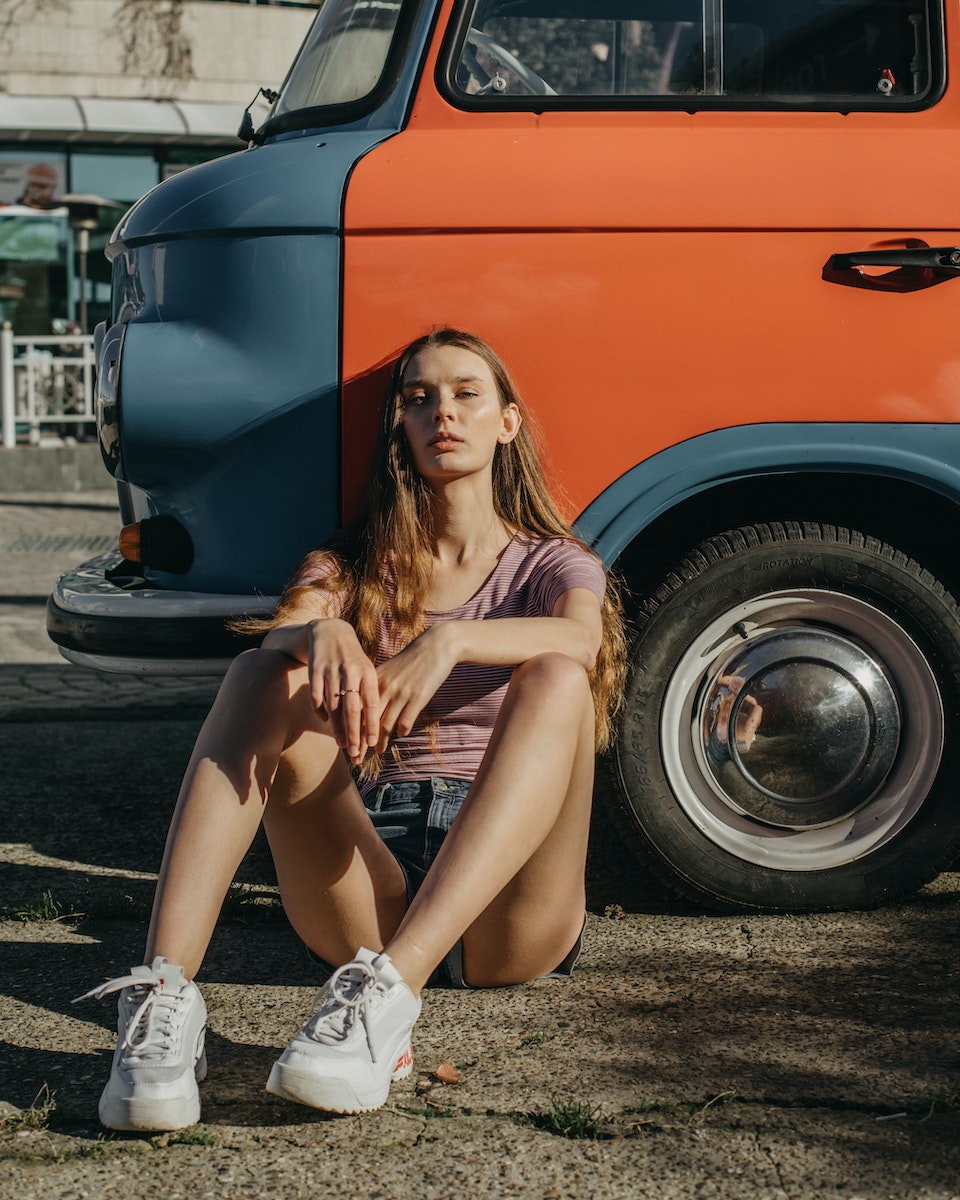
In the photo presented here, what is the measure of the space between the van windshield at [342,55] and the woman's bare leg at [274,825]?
1.52m

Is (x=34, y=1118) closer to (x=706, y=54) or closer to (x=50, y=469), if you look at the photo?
(x=706, y=54)

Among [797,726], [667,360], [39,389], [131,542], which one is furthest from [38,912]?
[39,389]

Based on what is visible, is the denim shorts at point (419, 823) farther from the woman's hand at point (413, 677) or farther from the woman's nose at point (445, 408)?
the woman's nose at point (445, 408)

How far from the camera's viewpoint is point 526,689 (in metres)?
2.46

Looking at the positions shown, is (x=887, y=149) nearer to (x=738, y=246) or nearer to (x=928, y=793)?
(x=738, y=246)

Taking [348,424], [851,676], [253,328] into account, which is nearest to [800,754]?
[851,676]

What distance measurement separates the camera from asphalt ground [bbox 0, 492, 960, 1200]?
6.99ft

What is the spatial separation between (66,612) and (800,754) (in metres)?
1.71

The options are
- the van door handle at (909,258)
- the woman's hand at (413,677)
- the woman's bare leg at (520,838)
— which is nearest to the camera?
the woman's bare leg at (520,838)

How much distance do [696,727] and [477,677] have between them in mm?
635

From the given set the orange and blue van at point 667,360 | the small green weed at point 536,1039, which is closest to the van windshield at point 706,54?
the orange and blue van at point 667,360

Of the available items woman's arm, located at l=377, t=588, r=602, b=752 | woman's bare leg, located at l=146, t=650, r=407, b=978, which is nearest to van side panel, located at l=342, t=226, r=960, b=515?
woman's arm, located at l=377, t=588, r=602, b=752

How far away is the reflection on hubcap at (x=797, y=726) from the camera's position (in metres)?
3.16

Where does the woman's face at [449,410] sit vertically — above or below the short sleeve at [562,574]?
above
